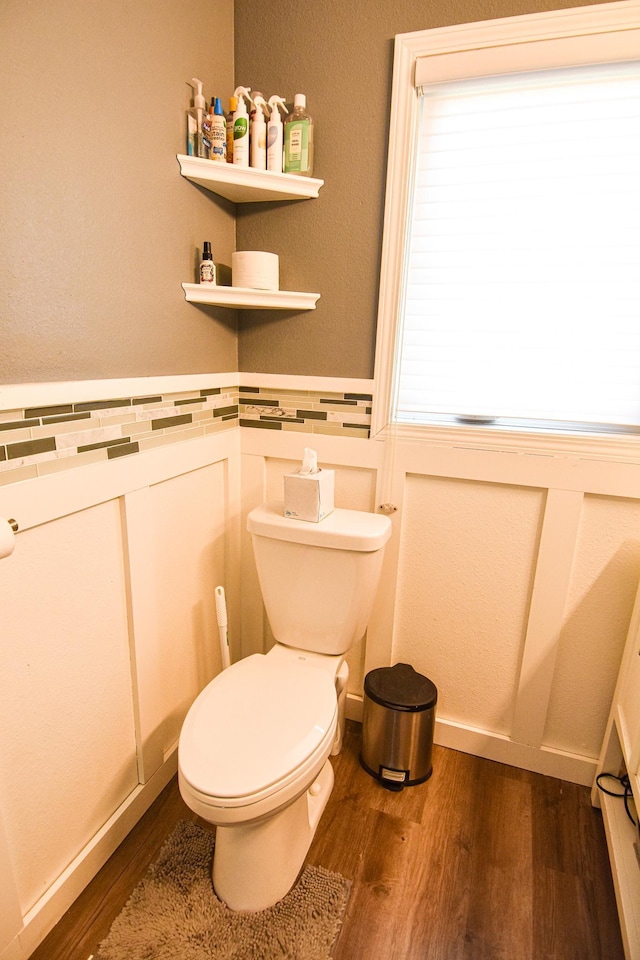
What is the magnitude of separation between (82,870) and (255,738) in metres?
0.55

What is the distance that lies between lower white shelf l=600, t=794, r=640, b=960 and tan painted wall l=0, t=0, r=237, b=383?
1658 millimetres

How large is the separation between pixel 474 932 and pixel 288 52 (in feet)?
7.45

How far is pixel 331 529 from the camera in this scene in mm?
1353

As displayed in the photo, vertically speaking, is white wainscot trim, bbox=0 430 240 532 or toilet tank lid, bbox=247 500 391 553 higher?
white wainscot trim, bbox=0 430 240 532

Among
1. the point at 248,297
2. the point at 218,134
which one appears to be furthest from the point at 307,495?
the point at 218,134

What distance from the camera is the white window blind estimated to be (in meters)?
1.24

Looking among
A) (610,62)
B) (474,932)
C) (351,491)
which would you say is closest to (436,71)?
(610,62)

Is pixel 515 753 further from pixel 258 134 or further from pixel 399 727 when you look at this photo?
pixel 258 134

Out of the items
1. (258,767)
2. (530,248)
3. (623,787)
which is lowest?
(623,787)

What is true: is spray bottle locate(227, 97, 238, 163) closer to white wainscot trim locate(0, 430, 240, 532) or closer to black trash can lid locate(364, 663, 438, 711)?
white wainscot trim locate(0, 430, 240, 532)

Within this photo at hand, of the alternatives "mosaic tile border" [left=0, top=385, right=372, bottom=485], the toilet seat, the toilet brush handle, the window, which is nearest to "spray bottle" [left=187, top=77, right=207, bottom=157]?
the window

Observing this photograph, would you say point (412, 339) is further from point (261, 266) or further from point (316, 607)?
point (316, 607)

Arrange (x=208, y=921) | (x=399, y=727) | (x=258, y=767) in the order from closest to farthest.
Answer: (x=258, y=767) → (x=208, y=921) → (x=399, y=727)

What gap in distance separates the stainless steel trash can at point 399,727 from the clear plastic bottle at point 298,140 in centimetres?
152
